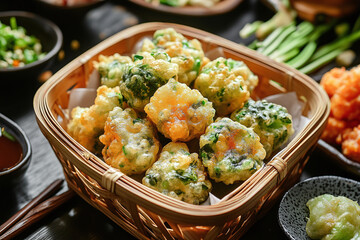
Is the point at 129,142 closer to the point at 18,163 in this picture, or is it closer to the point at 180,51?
the point at 180,51

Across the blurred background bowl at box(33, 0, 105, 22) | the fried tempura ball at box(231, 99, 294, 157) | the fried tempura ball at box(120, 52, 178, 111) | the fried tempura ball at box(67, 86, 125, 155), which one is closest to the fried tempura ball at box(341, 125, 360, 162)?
the fried tempura ball at box(231, 99, 294, 157)

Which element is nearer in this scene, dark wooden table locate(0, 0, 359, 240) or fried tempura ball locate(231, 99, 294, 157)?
fried tempura ball locate(231, 99, 294, 157)

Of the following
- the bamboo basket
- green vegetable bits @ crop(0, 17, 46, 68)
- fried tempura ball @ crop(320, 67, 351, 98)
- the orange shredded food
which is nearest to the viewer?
the bamboo basket

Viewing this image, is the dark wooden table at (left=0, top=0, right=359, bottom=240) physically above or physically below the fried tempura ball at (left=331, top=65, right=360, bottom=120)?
below

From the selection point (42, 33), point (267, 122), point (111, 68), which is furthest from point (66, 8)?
point (267, 122)

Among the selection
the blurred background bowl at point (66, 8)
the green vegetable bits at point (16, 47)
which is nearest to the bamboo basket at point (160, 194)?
the green vegetable bits at point (16, 47)

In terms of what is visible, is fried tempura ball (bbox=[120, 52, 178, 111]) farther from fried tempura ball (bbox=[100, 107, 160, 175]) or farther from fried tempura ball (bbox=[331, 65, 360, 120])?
fried tempura ball (bbox=[331, 65, 360, 120])
